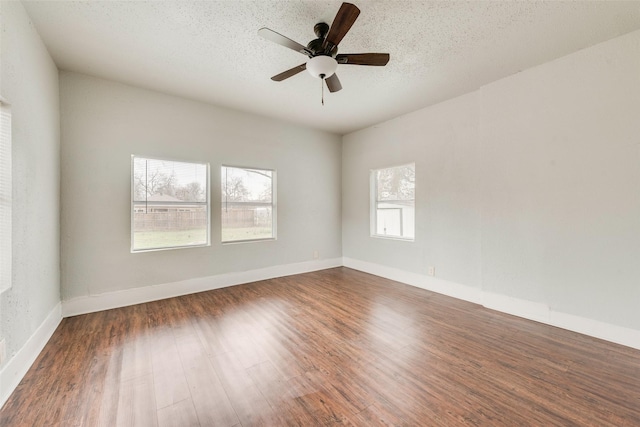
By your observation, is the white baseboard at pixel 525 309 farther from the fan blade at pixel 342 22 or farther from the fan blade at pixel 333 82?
the fan blade at pixel 342 22

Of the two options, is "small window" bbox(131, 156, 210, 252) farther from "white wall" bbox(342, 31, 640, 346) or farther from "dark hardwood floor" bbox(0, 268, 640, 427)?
"white wall" bbox(342, 31, 640, 346)

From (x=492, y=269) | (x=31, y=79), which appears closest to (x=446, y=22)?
(x=492, y=269)

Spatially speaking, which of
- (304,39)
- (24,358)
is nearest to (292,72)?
(304,39)

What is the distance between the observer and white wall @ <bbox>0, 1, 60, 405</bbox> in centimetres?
188

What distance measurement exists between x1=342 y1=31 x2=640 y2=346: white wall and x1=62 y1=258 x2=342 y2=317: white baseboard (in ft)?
7.93

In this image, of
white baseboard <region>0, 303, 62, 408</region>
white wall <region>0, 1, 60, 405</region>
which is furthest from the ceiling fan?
white baseboard <region>0, 303, 62, 408</region>

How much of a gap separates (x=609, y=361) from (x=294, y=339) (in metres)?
2.71

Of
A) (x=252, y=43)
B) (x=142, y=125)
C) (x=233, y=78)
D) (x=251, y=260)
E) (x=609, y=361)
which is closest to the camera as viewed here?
(x=609, y=361)

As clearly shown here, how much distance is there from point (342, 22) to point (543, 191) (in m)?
2.85

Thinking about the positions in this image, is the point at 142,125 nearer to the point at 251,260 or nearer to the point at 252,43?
the point at 252,43

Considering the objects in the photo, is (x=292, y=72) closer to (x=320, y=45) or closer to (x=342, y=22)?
(x=320, y=45)

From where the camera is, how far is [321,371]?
2.02m

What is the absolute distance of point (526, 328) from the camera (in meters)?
2.77

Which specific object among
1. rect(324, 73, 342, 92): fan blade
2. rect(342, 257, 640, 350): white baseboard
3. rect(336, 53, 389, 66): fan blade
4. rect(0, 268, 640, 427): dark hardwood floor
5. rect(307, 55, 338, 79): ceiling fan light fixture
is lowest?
rect(0, 268, 640, 427): dark hardwood floor
